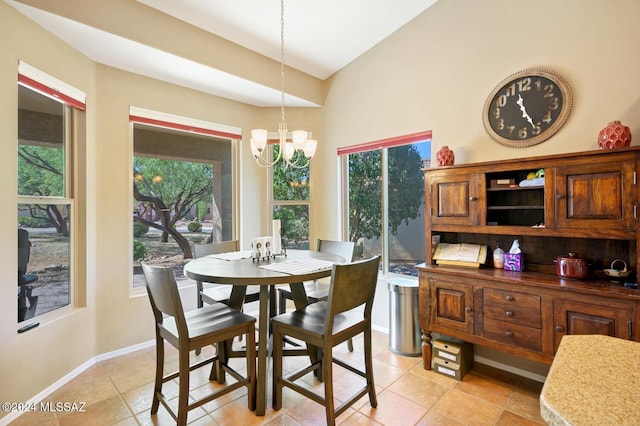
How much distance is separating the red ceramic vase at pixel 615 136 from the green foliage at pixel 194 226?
3505mm

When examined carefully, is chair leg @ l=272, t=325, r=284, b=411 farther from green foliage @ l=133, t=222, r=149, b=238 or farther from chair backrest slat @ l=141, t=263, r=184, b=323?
green foliage @ l=133, t=222, r=149, b=238

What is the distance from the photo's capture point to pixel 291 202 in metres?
3.95

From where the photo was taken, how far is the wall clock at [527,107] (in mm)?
2201

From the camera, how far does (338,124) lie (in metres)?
3.72

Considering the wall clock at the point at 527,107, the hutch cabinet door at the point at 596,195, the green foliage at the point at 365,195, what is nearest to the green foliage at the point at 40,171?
the green foliage at the point at 365,195

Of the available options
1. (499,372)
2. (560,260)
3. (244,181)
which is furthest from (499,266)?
(244,181)

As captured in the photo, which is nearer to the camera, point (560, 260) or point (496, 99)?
point (560, 260)

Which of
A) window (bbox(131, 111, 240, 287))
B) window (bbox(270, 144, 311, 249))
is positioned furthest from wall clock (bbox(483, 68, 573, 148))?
window (bbox(131, 111, 240, 287))

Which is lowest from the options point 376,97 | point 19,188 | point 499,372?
point 499,372

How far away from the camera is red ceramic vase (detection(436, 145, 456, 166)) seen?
2549 mm

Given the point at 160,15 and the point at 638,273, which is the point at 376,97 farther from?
the point at 638,273

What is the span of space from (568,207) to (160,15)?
331 cm

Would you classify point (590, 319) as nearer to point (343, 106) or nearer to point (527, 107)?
point (527, 107)

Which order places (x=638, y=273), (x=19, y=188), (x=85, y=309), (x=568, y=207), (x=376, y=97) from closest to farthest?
(x=638, y=273), (x=568, y=207), (x=19, y=188), (x=85, y=309), (x=376, y=97)
